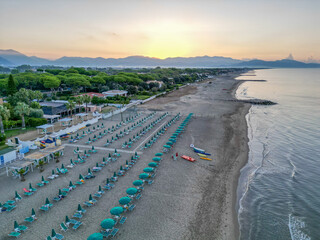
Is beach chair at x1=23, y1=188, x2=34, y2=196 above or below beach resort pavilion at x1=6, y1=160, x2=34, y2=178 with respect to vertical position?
below

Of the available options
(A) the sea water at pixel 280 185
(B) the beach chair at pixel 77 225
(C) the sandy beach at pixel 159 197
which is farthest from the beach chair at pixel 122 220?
(A) the sea water at pixel 280 185

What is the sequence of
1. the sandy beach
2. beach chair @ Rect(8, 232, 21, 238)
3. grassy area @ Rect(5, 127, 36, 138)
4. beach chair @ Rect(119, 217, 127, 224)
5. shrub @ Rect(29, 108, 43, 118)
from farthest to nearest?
shrub @ Rect(29, 108, 43, 118), grassy area @ Rect(5, 127, 36, 138), beach chair @ Rect(119, 217, 127, 224), the sandy beach, beach chair @ Rect(8, 232, 21, 238)

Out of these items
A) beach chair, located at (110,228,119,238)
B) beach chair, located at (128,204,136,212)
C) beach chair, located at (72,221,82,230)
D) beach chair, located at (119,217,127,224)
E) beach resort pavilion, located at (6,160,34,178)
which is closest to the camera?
beach chair, located at (110,228,119,238)

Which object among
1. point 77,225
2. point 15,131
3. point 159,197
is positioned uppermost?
point 15,131

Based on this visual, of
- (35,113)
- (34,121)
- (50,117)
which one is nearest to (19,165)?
(34,121)

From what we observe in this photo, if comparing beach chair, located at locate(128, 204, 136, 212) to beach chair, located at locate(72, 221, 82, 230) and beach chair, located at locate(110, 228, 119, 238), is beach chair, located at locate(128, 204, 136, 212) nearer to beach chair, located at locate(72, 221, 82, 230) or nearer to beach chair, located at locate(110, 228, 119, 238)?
beach chair, located at locate(110, 228, 119, 238)

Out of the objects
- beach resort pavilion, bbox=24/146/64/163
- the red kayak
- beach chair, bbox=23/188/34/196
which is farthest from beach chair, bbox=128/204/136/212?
beach resort pavilion, bbox=24/146/64/163

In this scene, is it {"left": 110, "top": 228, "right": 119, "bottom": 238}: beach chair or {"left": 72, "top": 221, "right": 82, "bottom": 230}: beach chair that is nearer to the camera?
{"left": 110, "top": 228, "right": 119, "bottom": 238}: beach chair

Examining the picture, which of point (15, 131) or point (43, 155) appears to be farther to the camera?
point (15, 131)

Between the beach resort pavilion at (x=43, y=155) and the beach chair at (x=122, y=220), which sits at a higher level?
the beach resort pavilion at (x=43, y=155)

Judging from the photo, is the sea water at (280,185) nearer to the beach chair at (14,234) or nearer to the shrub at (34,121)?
the beach chair at (14,234)

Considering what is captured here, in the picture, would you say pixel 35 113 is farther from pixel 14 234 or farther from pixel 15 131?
pixel 14 234

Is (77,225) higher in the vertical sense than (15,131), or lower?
lower
